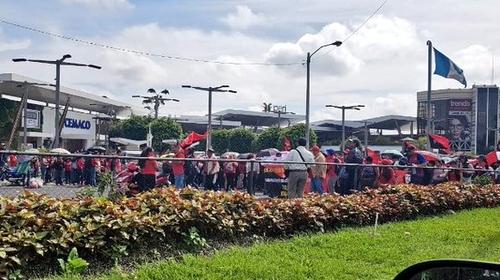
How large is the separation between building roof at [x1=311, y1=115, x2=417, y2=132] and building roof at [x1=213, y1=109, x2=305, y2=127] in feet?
14.6

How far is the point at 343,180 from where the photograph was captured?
13.7 meters

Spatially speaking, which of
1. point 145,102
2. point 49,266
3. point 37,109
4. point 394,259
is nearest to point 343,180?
point 394,259

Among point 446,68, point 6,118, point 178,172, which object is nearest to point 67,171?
point 178,172

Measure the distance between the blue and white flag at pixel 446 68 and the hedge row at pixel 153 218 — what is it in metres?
22.1

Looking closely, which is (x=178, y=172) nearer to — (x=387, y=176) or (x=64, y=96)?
(x=387, y=176)

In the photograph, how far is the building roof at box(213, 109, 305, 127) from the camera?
83312mm

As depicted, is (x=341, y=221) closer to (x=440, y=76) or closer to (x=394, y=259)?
(x=394, y=259)

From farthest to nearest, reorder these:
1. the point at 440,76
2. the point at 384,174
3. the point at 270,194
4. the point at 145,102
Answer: the point at 145,102 → the point at 440,76 → the point at 384,174 → the point at 270,194

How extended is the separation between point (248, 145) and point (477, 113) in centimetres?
4748

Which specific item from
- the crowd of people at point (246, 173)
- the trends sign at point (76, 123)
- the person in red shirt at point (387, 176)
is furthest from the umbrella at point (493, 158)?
the trends sign at point (76, 123)

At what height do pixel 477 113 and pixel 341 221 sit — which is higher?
pixel 477 113

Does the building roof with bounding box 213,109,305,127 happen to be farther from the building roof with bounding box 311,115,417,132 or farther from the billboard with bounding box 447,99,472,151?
the billboard with bounding box 447,99,472,151

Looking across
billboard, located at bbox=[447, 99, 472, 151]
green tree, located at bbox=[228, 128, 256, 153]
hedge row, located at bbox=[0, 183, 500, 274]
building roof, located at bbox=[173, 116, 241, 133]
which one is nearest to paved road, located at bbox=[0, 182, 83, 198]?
hedge row, located at bbox=[0, 183, 500, 274]

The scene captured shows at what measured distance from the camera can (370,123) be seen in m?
81.7
